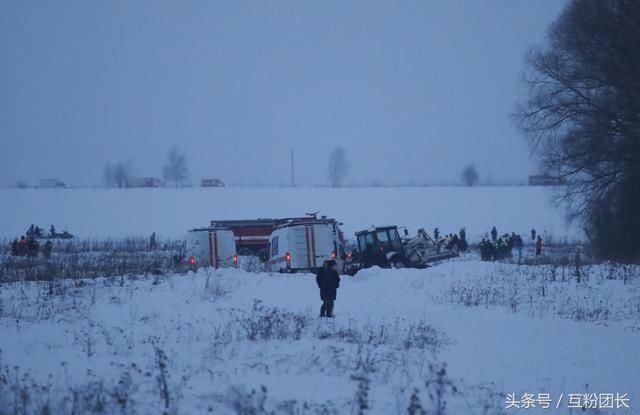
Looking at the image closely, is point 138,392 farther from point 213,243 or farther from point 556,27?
point 556,27

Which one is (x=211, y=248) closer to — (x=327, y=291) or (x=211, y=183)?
(x=327, y=291)

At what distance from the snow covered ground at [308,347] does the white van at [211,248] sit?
8375 millimetres

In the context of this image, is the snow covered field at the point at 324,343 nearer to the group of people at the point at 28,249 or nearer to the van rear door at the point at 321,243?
the van rear door at the point at 321,243

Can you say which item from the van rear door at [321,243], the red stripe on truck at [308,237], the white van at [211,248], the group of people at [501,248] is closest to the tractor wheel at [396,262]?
the van rear door at [321,243]

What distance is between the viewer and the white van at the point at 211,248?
26.2 m

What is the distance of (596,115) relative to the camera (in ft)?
77.5

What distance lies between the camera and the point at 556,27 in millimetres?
24625

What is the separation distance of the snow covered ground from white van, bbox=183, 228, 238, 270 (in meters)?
8.38

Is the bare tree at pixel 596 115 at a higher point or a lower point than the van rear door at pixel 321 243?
higher

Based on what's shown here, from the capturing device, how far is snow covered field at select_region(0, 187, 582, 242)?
6150 cm

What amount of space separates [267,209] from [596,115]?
51.6 metres

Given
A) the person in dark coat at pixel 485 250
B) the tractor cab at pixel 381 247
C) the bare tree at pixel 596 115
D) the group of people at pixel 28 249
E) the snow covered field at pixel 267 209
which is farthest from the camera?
the snow covered field at pixel 267 209

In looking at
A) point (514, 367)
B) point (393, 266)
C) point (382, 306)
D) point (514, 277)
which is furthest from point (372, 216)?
point (514, 367)

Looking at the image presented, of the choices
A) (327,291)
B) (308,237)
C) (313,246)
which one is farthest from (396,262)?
(327,291)
